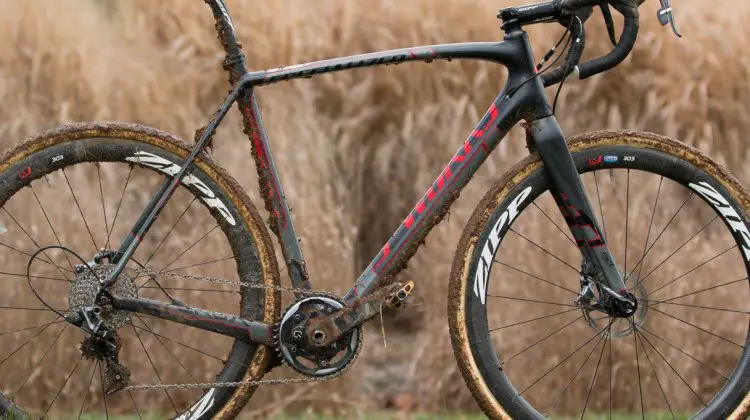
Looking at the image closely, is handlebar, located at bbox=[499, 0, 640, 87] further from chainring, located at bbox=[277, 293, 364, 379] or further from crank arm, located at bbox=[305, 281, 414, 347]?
chainring, located at bbox=[277, 293, 364, 379]

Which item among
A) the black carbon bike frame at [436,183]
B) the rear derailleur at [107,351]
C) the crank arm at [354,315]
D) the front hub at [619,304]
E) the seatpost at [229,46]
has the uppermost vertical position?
the seatpost at [229,46]

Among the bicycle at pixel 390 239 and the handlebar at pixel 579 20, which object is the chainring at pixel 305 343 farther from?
the handlebar at pixel 579 20

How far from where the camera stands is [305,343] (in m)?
3.73

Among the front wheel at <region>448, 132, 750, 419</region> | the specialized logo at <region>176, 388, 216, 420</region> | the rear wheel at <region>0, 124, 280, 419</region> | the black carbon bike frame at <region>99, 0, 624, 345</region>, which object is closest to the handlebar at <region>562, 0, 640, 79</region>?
the black carbon bike frame at <region>99, 0, 624, 345</region>

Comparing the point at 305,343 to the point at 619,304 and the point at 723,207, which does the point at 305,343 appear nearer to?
the point at 619,304

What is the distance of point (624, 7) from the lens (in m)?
3.68

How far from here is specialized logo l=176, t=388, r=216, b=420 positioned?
384 cm

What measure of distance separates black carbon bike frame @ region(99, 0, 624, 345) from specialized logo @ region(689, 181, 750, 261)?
14.9 inches

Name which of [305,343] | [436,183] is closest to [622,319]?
[436,183]

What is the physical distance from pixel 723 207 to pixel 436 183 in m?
0.93

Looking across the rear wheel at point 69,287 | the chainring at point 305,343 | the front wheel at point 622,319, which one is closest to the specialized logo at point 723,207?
the front wheel at point 622,319

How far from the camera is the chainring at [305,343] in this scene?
12.3 ft

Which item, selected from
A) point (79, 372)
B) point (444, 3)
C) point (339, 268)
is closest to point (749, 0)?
point (444, 3)

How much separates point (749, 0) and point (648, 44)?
80 centimetres
